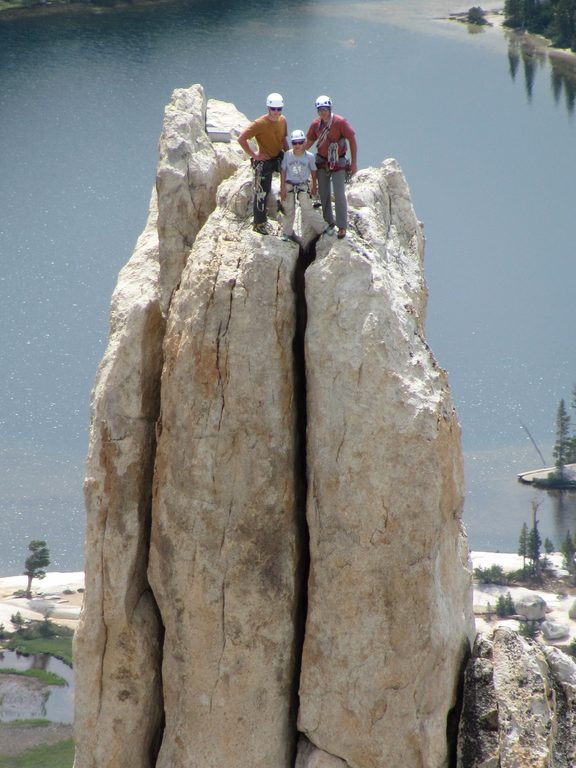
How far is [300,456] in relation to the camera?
1625cm

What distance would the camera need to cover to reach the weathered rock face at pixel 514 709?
16.4 meters

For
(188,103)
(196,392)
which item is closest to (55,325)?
(188,103)

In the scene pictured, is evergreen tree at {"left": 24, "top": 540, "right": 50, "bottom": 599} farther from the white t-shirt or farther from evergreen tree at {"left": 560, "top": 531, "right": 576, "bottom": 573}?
the white t-shirt

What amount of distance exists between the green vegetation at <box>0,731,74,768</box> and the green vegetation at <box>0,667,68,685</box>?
4057 millimetres

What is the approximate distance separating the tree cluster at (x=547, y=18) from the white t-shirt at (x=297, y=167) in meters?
73.9

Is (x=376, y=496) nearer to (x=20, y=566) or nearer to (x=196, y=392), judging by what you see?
(x=196, y=392)

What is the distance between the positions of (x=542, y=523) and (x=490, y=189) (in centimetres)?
2985

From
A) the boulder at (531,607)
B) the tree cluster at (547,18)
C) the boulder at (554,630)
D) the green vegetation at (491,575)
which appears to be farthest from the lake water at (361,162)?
the boulder at (554,630)

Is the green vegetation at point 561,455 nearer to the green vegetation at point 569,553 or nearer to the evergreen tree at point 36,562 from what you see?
the green vegetation at point 569,553

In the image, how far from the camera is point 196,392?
1590 centimetres

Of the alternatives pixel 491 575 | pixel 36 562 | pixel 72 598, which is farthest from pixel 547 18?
pixel 36 562

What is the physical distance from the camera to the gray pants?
16.7 metres

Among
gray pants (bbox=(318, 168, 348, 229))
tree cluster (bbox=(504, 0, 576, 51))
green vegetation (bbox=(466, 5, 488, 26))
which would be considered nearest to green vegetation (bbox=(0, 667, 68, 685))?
gray pants (bbox=(318, 168, 348, 229))

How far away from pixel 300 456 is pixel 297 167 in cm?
366
